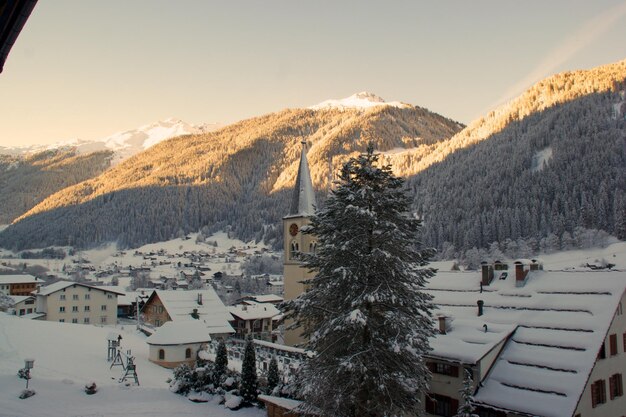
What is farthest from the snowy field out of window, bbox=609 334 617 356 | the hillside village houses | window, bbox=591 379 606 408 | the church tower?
window, bbox=609 334 617 356

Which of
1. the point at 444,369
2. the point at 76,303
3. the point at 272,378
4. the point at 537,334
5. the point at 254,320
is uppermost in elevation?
the point at 537,334

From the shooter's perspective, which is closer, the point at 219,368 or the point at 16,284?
the point at 219,368

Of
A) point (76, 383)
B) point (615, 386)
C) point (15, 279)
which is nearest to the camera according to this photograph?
point (615, 386)

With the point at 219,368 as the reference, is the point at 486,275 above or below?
above

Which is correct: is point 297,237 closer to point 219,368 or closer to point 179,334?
point 179,334

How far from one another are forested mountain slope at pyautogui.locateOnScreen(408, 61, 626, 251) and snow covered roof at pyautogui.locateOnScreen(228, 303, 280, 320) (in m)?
81.4

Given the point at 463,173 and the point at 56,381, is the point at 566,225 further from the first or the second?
the point at 56,381

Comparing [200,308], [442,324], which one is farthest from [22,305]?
[442,324]

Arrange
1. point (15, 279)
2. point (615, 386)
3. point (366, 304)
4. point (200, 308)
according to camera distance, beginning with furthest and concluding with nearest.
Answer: point (15, 279), point (200, 308), point (615, 386), point (366, 304)

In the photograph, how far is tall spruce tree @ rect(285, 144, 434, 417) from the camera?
16.2 m

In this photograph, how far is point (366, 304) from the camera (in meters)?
16.8

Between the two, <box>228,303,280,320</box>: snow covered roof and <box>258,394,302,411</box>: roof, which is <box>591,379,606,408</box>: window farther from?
<box>228,303,280,320</box>: snow covered roof

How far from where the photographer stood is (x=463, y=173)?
182 meters

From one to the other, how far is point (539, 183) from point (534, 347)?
149789mm
